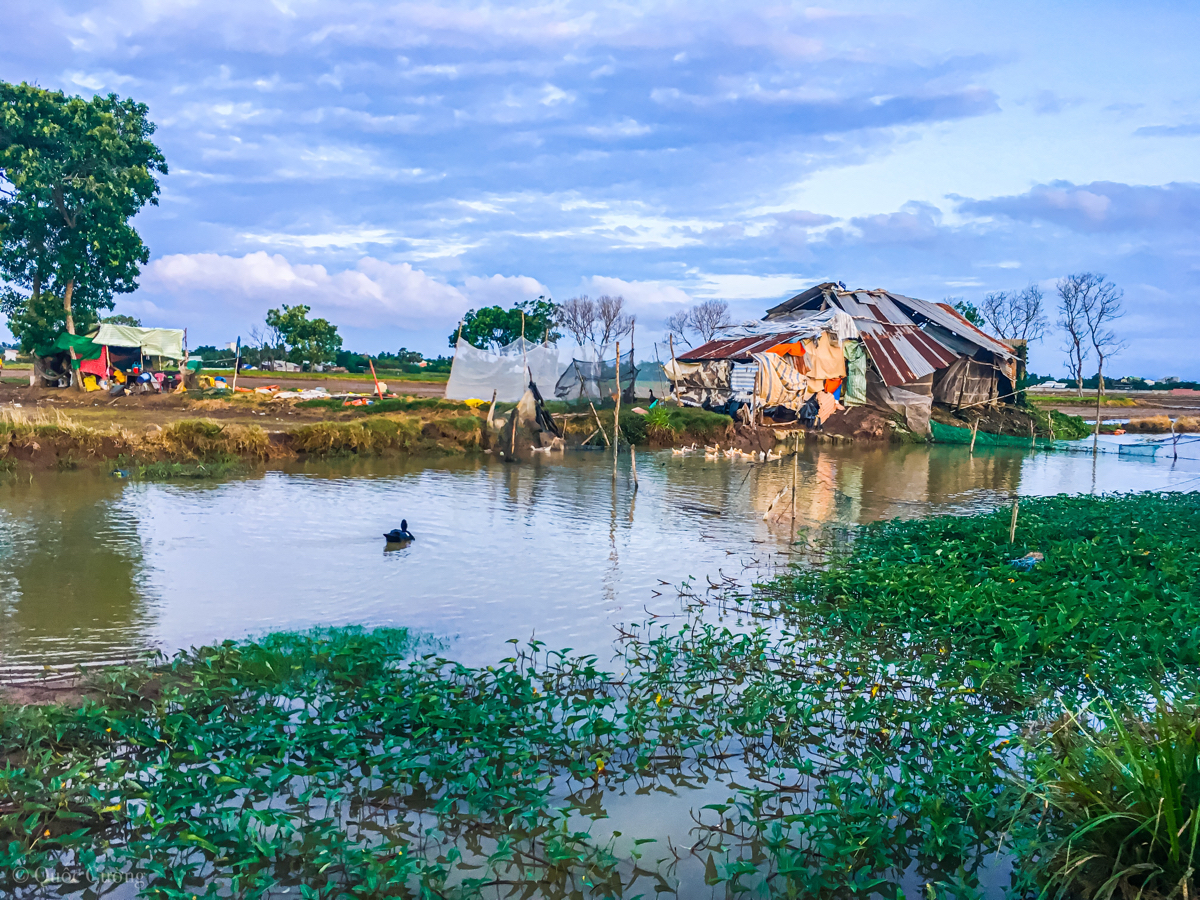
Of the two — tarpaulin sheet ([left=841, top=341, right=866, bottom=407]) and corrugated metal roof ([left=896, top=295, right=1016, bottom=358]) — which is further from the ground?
corrugated metal roof ([left=896, top=295, right=1016, bottom=358])

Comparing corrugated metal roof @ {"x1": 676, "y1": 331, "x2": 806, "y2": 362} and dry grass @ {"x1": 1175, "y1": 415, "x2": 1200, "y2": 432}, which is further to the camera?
dry grass @ {"x1": 1175, "y1": 415, "x2": 1200, "y2": 432}

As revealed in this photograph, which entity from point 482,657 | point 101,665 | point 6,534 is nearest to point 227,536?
point 6,534

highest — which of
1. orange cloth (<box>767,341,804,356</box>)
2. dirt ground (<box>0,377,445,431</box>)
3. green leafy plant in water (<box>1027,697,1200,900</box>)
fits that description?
orange cloth (<box>767,341,804,356</box>)

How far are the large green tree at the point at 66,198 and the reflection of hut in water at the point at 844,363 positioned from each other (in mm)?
20103

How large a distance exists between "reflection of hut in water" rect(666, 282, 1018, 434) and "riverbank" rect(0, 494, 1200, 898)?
18887mm

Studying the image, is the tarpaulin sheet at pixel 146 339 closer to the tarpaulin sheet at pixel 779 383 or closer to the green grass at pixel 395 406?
the green grass at pixel 395 406

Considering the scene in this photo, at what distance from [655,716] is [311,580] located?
472 centimetres

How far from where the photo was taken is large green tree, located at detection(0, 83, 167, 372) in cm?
2692

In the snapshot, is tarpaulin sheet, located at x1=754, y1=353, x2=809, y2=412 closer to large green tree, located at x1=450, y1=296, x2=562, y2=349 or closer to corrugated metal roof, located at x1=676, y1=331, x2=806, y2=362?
corrugated metal roof, located at x1=676, y1=331, x2=806, y2=362

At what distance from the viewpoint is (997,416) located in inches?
1157

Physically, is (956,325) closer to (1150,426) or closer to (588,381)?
(1150,426)

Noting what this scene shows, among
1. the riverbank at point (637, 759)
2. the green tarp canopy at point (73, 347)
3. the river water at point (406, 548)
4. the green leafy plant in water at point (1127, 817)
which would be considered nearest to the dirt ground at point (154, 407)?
the green tarp canopy at point (73, 347)

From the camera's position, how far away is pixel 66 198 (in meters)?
28.1

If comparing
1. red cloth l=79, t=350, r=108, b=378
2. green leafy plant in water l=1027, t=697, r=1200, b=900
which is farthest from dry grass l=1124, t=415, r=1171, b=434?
red cloth l=79, t=350, r=108, b=378
